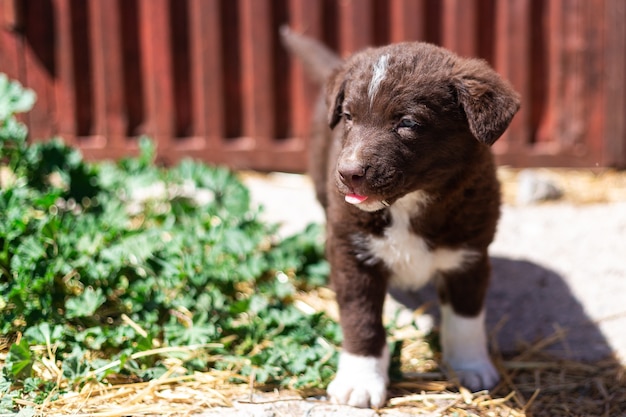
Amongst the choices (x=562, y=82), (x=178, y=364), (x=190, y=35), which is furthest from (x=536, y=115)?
(x=178, y=364)

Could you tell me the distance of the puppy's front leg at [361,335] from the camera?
3268 mm

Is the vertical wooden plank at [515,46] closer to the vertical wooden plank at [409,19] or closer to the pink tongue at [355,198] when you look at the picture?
the vertical wooden plank at [409,19]

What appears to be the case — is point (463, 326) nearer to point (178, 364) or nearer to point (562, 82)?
point (178, 364)

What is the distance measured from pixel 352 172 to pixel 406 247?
0.56 metres

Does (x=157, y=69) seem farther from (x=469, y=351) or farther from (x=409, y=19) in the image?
(x=469, y=351)

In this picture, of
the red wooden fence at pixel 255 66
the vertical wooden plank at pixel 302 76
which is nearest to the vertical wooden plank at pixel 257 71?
the red wooden fence at pixel 255 66

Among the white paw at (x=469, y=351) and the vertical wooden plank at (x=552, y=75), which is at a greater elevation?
the vertical wooden plank at (x=552, y=75)

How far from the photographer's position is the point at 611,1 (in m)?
5.47

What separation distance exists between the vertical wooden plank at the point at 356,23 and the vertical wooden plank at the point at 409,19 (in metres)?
0.17

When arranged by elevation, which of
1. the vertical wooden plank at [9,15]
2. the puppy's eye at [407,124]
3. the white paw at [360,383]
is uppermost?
the vertical wooden plank at [9,15]

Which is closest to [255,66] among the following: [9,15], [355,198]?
[9,15]

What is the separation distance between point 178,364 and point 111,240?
0.84 m

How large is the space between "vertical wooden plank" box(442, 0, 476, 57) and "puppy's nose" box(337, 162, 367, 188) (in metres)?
3.00

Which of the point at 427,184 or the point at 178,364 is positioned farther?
the point at 178,364
